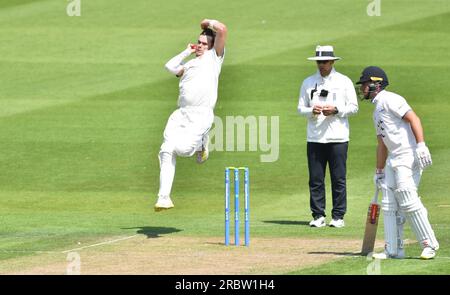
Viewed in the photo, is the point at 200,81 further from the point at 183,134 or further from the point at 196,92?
the point at 183,134

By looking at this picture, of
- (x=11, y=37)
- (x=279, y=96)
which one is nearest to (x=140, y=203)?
(x=279, y=96)

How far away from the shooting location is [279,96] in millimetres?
25547

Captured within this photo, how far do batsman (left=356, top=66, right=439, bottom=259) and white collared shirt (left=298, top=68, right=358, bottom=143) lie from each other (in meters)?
3.08

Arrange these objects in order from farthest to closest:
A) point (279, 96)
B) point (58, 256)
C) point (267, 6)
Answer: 1. point (267, 6)
2. point (279, 96)
3. point (58, 256)

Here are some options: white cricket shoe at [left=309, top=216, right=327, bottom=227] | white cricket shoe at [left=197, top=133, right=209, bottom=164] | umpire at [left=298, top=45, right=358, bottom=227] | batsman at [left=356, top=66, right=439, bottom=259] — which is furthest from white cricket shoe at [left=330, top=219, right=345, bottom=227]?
batsman at [left=356, top=66, right=439, bottom=259]

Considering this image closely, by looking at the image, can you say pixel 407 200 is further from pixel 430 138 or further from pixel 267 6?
pixel 267 6

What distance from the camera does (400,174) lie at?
1234 centimetres

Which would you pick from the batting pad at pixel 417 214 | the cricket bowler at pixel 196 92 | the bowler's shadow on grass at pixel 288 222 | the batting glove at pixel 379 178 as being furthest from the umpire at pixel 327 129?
the batting pad at pixel 417 214

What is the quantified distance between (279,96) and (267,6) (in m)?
7.21

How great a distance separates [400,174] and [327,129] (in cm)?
342

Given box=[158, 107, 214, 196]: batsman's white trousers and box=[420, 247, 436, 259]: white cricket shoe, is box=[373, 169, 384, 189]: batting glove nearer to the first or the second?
box=[420, 247, 436, 259]: white cricket shoe

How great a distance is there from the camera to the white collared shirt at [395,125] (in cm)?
1235

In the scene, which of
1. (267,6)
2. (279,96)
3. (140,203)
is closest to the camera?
(140,203)

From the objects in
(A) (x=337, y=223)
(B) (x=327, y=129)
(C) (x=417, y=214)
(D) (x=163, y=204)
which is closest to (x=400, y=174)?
(C) (x=417, y=214)
